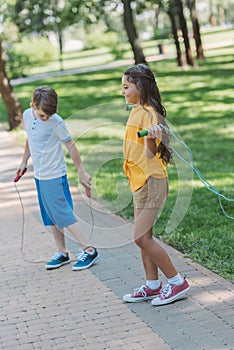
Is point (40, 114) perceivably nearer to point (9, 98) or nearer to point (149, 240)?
point (149, 240)

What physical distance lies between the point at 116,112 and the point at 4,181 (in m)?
6.50

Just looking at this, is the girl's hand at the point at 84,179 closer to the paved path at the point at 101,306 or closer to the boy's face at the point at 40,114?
the paved path at the point at 101,306

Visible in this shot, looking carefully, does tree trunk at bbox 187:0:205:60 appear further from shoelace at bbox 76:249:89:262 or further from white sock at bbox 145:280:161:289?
white sock at bbox 145:280:161:289

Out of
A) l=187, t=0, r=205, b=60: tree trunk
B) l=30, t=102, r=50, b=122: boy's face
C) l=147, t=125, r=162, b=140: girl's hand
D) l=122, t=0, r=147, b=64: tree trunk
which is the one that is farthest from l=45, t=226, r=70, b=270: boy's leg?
l=187, t=0, r=205, b=60: tree trunk

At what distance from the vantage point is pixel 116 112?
538cm

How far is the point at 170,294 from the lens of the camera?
5.25 meters

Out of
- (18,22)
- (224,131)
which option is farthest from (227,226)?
(18,22)

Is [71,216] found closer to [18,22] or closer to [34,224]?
[34,224]

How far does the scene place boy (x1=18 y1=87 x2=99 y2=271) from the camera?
6020mm

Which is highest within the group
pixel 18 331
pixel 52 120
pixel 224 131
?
pixel 52 120

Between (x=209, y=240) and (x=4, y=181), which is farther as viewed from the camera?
(x=4, y=181)

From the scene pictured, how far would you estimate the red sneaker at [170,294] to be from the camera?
5.24 metres

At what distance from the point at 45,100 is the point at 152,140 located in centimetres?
148

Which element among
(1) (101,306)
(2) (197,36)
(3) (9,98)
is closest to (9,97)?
(3) (9,98)
